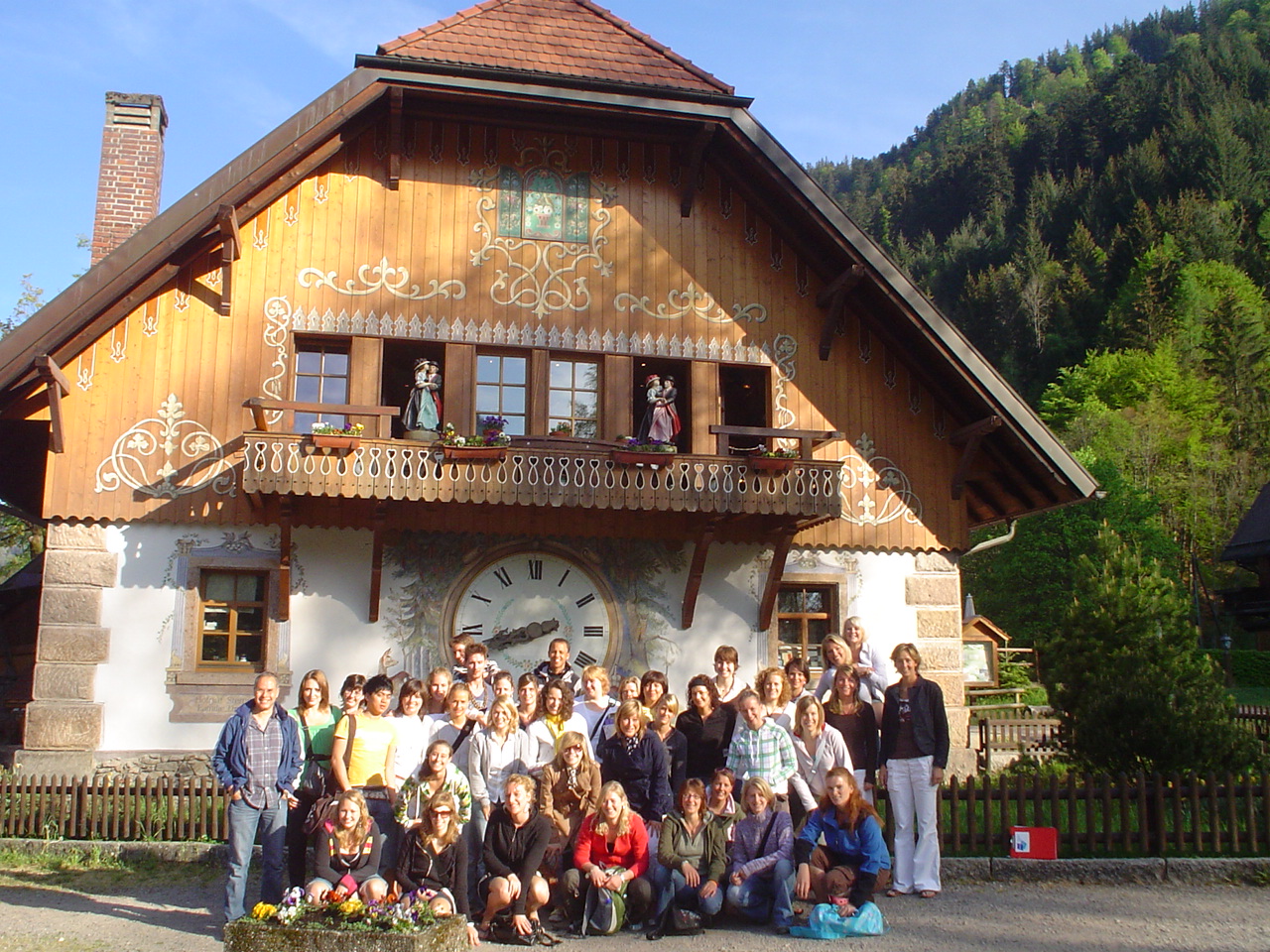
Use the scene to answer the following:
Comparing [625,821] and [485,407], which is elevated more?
[485,407]

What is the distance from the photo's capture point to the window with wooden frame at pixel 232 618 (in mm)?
12859

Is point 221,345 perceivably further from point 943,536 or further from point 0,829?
point 943,536

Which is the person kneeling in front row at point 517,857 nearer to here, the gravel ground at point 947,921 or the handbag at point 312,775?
the gravel ground at point 947,921

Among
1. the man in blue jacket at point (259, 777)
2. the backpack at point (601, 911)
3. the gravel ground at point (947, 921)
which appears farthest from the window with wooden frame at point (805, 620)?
the man in blue jacket at point (259, 777)

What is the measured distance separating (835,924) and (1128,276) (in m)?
61.7

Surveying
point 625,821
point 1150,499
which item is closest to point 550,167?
point 625,821

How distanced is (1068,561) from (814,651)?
31216mm

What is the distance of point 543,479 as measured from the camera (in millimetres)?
12430

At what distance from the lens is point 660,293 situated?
1434 cm

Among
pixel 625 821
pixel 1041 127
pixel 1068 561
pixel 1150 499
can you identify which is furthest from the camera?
pixel 1041 127

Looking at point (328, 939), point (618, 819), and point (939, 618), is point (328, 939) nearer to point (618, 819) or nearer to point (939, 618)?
point (618, 819)

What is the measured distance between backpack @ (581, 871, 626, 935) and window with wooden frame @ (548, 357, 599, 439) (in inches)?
264

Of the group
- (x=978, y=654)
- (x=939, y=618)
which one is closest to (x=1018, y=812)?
(x=939, y=618)

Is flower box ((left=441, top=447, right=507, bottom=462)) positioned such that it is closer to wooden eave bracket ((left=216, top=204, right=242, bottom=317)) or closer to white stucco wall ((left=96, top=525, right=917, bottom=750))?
white stucco wall ((left=96, top=525, right=917, bottom=750))
